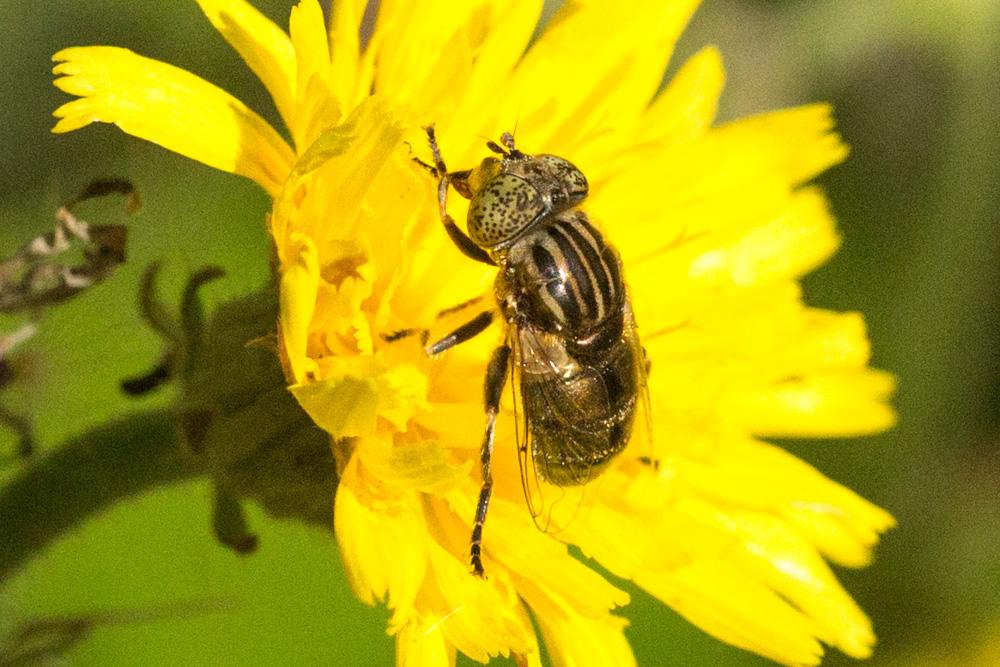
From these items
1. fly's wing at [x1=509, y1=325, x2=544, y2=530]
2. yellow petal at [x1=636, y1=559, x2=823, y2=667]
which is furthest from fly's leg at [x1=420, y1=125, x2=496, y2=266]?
yellow petal at [x1=636, y1=559, x2=823, y2=667]

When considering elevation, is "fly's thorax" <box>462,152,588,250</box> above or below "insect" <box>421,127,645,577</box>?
above

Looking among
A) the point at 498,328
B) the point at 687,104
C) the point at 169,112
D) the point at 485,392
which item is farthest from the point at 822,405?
the point at 169,112

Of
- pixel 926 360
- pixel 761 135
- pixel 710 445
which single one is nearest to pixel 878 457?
pixel 926 360

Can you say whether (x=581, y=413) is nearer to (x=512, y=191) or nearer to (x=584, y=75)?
(x=512, y=191)

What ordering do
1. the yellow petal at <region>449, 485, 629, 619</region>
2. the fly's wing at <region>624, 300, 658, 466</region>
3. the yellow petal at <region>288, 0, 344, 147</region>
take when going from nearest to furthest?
the yellow petal at <region>288, 0, 344, 147</region> < the yellow petal at <region>449, 485, 629, 619</region> < the fly's wing at <region>624, 300, 658, 466</region>

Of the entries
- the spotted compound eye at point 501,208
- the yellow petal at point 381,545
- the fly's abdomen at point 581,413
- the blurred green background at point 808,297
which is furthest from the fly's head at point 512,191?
the blurred green background at point 808,297

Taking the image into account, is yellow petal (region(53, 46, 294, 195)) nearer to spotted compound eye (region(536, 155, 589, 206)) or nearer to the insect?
the insect
